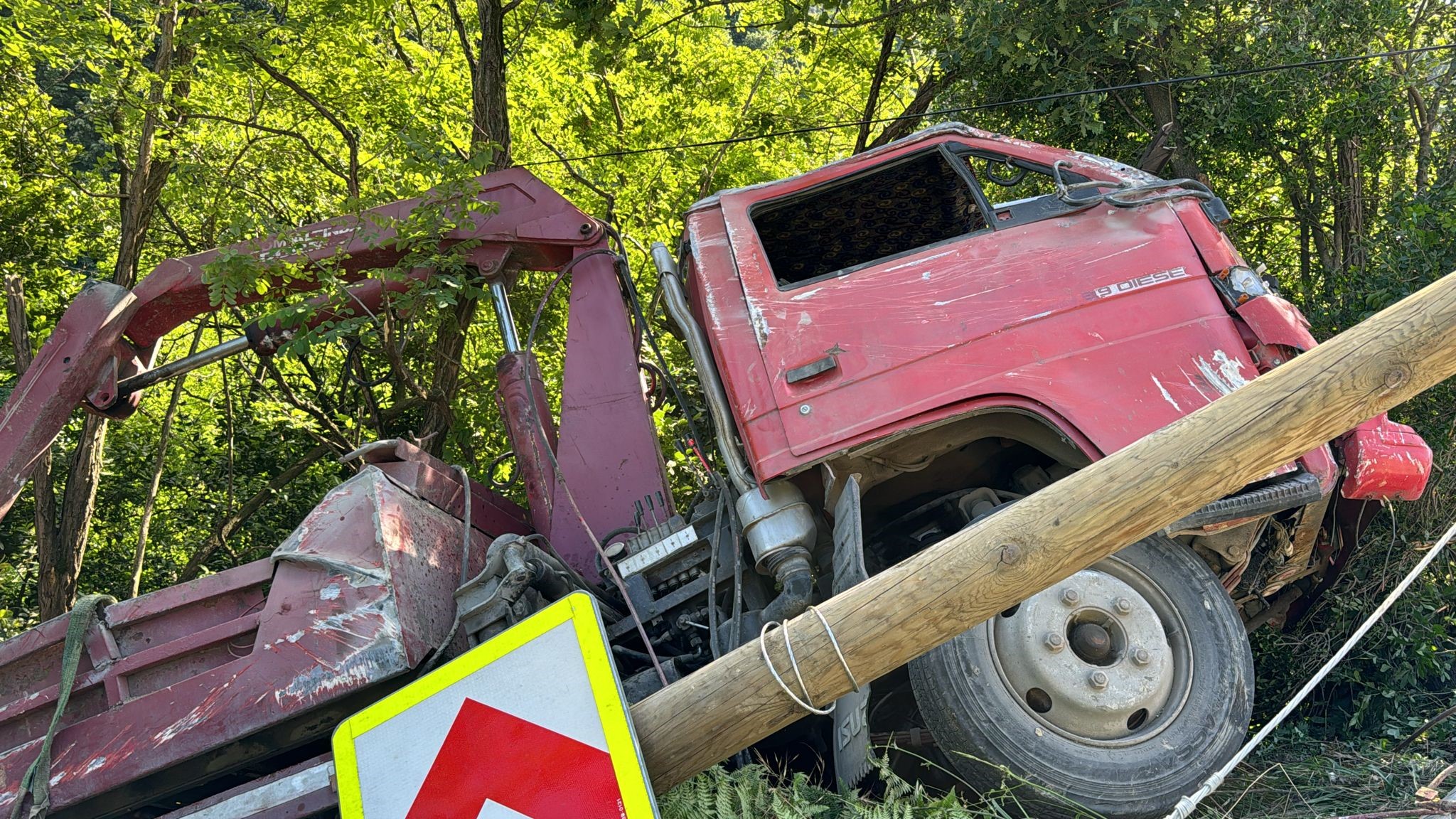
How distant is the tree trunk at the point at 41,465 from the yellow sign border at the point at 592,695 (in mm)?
6197

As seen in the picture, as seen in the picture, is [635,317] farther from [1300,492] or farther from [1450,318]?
[1450,318]

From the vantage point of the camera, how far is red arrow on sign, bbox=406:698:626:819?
2.08 meters

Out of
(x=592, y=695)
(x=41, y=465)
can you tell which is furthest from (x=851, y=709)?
(x=41, y=465)

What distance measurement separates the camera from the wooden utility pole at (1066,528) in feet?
7.70

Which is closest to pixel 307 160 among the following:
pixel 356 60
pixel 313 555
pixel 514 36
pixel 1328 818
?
pixel 356 60

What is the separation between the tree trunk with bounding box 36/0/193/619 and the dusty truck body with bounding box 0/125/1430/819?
3.34 meters

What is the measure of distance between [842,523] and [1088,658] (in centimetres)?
102

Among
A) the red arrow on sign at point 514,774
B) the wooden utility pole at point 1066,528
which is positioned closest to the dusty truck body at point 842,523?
the wooden utility pole at point 1066,528

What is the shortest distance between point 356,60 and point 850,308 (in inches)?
286

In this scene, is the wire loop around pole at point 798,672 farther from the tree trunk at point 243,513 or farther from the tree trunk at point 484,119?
the tree trunk at point 243,513

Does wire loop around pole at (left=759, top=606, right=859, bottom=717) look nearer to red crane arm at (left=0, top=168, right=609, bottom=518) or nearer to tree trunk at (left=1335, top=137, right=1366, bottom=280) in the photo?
red crane arm at (left=0, top=168, right=609, bottom=518)

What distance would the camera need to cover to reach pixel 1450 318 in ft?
7.59

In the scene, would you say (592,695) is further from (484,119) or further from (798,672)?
(484,119)

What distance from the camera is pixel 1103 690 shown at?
3.72 m
